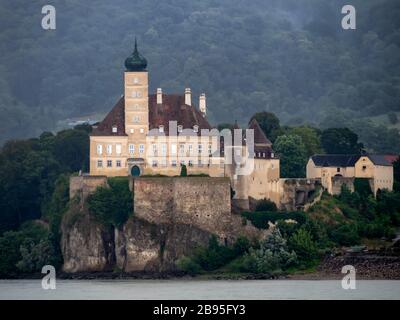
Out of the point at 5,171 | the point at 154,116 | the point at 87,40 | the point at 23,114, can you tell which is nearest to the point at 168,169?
the point at 154,116

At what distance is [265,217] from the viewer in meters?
104

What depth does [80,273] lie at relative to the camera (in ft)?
339

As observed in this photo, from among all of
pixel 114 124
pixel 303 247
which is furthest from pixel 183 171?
pixel 303 247

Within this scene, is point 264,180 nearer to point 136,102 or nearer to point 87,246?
point 136,102

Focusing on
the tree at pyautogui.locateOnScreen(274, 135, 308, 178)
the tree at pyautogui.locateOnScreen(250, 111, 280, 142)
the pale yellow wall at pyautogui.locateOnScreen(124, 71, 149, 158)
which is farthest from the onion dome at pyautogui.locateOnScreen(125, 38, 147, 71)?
the tree at pyautogui.locateOnScreen(250, 111, 280, 142)

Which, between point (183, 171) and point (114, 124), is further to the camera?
point (114, 124)

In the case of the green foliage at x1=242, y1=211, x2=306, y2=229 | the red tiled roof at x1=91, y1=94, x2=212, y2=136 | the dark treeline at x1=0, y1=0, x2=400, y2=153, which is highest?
the dark treeline at x1=0, y1=0, x2=400, y2=153

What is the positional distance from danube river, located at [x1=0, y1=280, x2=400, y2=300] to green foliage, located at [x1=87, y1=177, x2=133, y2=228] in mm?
4573

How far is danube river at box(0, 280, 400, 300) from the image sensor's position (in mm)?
90625

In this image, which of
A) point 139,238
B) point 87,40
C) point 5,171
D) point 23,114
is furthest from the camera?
point 87,40

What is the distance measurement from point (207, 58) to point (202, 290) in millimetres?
85820

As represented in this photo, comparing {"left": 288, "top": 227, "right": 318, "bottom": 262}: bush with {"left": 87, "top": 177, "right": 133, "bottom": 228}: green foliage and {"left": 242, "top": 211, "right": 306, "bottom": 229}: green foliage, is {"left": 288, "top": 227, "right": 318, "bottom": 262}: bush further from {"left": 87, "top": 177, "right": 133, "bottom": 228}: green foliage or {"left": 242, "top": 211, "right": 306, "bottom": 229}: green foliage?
{"left": 87, "top": 177, "right": 133, "bottom": 228}: green foliage

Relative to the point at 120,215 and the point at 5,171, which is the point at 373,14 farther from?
the point at 120,215

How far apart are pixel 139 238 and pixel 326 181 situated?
36.8 feet
